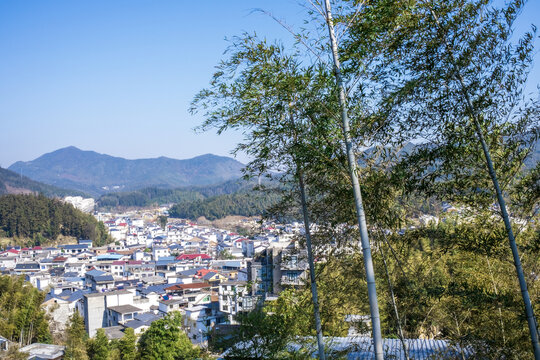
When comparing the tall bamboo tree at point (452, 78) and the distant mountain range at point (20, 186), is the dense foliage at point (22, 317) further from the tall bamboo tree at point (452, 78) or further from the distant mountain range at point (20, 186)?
the distant mountain range at point (20, 186)

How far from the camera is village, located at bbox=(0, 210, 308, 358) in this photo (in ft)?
27.1

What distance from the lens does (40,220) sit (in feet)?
158

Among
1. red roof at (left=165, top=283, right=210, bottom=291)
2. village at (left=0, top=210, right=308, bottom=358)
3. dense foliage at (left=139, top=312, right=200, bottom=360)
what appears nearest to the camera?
village at (left=0, top=210, right=308, bottom=358)

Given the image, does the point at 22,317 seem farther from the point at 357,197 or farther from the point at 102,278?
the point at 357,197

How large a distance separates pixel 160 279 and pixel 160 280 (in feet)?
0.95

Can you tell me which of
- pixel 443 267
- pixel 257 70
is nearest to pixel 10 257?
pixel 443 267

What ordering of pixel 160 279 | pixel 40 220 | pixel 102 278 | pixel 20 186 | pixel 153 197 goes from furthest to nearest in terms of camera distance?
pixel 153 197 → pixel 20 186 → pixel 40 220 → pixel 160 279 → pixel 102 278

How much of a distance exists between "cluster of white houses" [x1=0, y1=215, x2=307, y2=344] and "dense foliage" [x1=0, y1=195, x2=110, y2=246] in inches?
118

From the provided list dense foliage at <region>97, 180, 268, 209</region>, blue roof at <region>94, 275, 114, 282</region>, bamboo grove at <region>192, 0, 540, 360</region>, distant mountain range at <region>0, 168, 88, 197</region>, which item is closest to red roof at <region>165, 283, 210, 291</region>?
blue roof at <region>94, 275, 114, 282</region>

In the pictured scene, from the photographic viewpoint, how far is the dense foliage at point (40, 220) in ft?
156

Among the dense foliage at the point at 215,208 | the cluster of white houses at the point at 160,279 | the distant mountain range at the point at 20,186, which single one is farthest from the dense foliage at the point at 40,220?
the distant mountain range at the point at 20,186

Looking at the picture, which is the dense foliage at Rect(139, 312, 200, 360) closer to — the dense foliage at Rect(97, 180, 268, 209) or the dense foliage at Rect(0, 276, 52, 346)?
the dense foliage at Rect(0, 276, 52, 346)

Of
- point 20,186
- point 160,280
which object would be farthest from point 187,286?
point 20,186

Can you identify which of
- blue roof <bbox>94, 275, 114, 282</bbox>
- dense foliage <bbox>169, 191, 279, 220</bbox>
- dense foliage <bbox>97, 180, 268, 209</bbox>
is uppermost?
dense foliage <bbox>97, 180, 268, 209</bbox>
